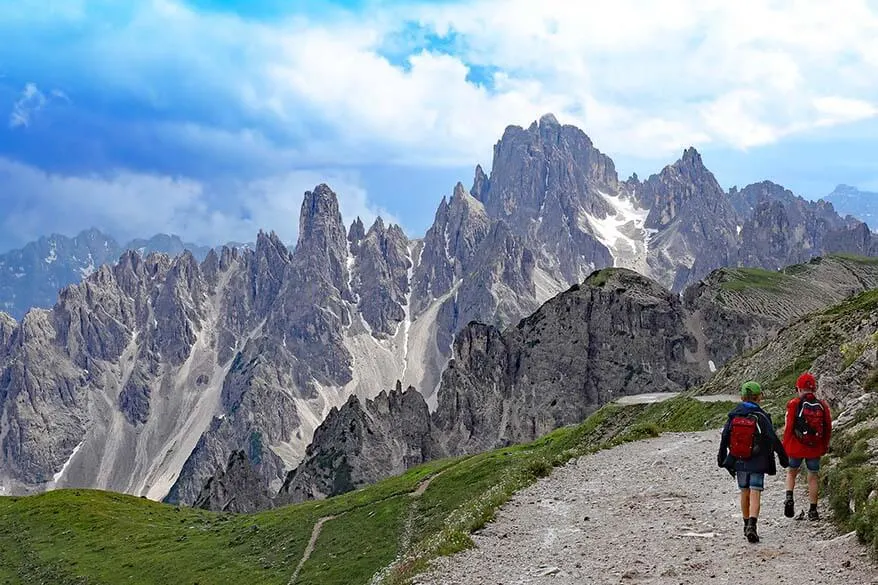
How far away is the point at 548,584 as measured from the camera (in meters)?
17.9

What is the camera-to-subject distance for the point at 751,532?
18.5 m

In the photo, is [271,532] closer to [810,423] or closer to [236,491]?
[810,423]

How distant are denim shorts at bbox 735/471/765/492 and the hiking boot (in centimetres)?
83

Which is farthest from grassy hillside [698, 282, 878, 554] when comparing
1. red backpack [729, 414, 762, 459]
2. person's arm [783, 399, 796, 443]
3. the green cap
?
the green cap

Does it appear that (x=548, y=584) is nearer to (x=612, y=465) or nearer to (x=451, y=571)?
(x=451, y=571)

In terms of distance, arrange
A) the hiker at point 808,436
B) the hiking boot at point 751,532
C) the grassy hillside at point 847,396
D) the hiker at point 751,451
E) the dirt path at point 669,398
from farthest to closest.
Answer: the dirt path at point 669,398
the hiker at point 808,436
the hiker at point 751,451
the hiking boot at point 751,532
the grassy hillside at point 847,396

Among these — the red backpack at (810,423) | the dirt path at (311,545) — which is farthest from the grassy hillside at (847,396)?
the dirt path at (311,545)

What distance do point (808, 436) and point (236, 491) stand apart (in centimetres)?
17199

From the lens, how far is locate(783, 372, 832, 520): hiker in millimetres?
19375

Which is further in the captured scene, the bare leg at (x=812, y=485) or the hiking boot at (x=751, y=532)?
the bare leg at (x=812, y=485)

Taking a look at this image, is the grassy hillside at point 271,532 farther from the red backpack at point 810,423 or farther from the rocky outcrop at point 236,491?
the rocky outcrop at point 236,491

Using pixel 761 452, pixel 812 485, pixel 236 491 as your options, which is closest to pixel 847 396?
pixel 812 485

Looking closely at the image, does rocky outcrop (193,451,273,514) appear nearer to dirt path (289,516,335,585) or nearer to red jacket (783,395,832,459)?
dirt path (289,516,335,585)

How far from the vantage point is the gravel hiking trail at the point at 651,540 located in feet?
54.6
